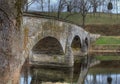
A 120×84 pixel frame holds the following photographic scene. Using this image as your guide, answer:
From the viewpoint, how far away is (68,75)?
23859mm

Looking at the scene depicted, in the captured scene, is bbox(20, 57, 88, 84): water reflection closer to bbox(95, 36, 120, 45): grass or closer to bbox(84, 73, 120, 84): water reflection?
bbox(84, 73, 120, 84): water reflection

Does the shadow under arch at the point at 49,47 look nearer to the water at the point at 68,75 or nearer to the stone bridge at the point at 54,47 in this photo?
the stone bridge at the point at 54,47

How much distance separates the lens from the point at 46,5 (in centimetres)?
6178

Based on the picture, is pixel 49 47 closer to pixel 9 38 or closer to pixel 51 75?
pixel 51 75

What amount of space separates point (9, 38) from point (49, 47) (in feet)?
74.1

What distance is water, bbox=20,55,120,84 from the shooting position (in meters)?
21.0

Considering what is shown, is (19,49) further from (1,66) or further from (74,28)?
(74,28)

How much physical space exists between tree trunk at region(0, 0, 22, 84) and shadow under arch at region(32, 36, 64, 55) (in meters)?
21.2

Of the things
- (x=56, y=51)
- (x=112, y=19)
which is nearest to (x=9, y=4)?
(x=56, y=51)

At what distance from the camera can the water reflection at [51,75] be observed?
824 inches

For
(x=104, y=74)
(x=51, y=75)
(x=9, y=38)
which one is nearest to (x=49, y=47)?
(x=51, y=75)

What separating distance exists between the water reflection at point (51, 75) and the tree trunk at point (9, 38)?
16633mm

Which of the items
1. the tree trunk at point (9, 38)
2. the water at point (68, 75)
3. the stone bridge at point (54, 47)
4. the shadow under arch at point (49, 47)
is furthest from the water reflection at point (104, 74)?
the tree trunk at point (9, 38)

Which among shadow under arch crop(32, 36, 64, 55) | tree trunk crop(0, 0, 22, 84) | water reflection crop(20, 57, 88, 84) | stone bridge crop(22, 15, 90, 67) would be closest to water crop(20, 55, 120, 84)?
water reflection crop(20, 57, 88, 84)
